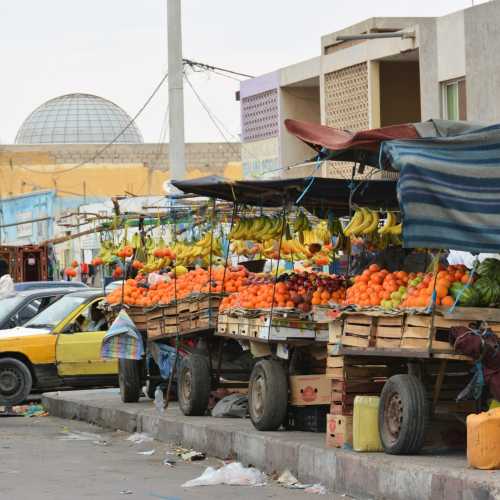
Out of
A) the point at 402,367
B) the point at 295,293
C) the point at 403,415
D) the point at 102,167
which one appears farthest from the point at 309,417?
the point at 102,167

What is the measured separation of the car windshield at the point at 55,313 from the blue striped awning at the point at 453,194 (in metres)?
10.6

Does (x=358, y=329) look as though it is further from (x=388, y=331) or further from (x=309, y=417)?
(x=309, y=417)

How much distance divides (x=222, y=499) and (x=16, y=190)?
5545 cm

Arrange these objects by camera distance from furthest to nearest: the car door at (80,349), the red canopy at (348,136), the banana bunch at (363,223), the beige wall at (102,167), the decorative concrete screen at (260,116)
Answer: the beige wall at (102,167) < the decorative concrete screen at (260,116) < the car door at (80,349) < the banana bunch at (363,223) < the red canopy at (348,136)

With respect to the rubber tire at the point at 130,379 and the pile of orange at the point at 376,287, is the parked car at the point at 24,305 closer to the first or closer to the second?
the rubber tire at the point at 130,379

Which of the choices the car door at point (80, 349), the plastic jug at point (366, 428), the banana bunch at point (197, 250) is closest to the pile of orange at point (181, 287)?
the banana bunch at point (197, 250)

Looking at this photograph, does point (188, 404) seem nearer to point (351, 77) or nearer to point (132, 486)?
point (132, 486)

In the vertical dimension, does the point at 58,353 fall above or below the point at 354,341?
below

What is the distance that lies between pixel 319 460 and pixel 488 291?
2.00 metres

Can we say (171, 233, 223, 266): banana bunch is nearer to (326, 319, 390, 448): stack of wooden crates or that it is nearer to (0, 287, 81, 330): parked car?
(0, 287, 81, 330): parked car

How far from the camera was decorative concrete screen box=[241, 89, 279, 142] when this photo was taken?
Answer: 3909 cm

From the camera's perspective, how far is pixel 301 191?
13.5 meters

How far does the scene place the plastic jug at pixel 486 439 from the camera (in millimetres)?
9375

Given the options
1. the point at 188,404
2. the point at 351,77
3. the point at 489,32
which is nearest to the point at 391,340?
the point at 188,404
